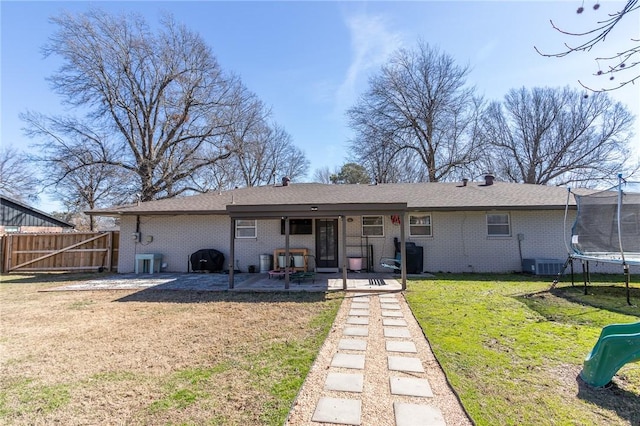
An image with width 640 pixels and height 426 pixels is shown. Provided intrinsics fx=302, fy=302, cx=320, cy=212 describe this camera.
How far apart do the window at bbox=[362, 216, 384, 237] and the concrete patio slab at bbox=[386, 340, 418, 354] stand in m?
6.84

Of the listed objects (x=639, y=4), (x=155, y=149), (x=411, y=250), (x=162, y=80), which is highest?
(x=162, y=80)

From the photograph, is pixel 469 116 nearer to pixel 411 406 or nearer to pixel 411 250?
pixel 411 250

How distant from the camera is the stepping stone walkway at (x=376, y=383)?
8.20ft

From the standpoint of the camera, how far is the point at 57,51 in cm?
1717

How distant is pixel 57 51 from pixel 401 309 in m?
22.9

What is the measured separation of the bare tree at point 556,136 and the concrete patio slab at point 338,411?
970 inches

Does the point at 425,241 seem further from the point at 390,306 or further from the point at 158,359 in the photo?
the point at 158,359

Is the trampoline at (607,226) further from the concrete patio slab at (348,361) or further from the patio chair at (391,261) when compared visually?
the concrete patio slab at (348,361)

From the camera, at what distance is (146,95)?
2027cm

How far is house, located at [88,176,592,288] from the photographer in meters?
10.6

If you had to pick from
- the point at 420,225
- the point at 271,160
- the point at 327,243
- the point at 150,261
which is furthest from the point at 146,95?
the point at 420,225

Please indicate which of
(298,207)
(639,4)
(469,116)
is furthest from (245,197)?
(469,116)

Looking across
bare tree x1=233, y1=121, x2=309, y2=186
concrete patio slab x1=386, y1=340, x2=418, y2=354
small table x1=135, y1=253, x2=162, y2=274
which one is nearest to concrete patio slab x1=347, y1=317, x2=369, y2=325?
concrete patio slab x1=386, y1=340, x2=418, y2=354

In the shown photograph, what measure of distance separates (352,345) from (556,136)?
26824 mm
